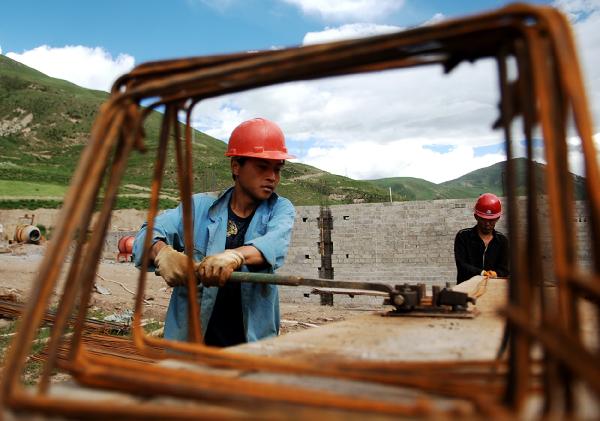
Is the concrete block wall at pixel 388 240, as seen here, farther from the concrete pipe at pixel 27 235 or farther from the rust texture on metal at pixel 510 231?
the concrete pipe at pixel 27 235

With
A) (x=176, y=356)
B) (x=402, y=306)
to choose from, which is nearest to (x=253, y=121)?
(x=402, y=306)

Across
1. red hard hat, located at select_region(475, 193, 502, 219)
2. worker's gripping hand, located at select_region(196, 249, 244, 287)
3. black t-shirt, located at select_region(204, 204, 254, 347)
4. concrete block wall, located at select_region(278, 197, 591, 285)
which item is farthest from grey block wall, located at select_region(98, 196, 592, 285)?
worker's gripping hand, located at select_region(196, 249, 244, 287)

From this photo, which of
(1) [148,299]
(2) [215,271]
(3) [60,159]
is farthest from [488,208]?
(3) [60,159]

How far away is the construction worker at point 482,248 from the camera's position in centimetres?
536

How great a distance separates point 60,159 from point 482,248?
2563 inches

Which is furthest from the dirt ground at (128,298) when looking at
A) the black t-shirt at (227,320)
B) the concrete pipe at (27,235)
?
the concrete pipe at (27,235)

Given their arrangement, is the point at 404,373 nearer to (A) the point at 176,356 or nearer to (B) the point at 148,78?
(A) the point at 176,356

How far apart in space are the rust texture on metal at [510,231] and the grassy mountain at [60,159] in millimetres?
35401

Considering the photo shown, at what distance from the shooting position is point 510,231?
0.98m

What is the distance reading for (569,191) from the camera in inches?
38.3

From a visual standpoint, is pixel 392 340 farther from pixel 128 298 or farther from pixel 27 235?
pixel 27 235

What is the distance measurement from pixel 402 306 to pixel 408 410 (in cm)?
150

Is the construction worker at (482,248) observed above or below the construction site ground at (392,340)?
above

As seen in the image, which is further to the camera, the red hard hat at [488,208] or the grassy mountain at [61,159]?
the grassy mountain at [61,159]
